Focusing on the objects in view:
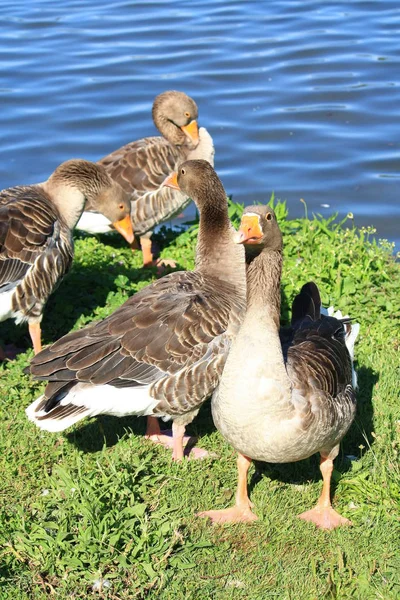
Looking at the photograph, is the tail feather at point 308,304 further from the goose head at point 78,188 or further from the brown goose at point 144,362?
the goose head at point 78,188

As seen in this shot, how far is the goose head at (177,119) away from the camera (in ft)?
31.4

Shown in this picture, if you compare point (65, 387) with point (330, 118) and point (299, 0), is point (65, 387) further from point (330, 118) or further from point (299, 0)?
point (299, 0)

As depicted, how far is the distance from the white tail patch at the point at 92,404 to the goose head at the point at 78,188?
7.88ft

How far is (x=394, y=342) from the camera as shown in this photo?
22.6 ft

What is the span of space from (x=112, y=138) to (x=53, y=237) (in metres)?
6.18

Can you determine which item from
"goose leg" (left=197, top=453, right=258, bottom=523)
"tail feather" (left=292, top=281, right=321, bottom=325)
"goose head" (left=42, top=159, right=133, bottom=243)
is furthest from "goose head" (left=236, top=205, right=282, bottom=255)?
"goose head" (left=42, top=159, right=133, bottom=243)

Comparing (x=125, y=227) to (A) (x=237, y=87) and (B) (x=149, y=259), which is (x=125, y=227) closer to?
(B) (x=149, y=259)

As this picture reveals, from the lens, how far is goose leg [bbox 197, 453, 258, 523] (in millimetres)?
4953

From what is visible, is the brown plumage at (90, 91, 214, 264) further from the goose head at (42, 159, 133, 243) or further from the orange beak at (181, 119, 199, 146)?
the goose head at (42, 159, 133, 243)

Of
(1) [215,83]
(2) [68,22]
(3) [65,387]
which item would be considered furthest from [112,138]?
(3) [65,387]

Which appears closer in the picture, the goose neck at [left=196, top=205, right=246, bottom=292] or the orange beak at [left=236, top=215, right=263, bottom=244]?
the orange beak at [left=236, top=215, right=263, bottom=244]

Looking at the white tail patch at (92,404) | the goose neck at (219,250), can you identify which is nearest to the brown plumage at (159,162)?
the goose neck at (219,250)

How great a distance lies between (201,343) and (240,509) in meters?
1.11

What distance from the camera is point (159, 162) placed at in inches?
363
